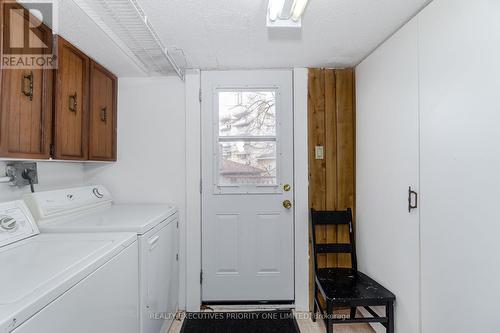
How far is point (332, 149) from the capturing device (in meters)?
2.34

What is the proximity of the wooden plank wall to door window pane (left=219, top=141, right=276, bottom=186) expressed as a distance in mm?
402

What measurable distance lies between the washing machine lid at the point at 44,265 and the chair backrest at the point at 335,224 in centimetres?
144

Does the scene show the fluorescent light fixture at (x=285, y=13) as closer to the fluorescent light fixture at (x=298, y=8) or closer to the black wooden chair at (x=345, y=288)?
the fluorescent light fixture at (x=298, y=8)

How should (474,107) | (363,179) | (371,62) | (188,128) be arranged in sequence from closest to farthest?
(474,107) → (371,62) → (363,179) → (188,128)

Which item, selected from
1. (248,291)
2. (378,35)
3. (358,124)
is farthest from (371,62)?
(248,291)

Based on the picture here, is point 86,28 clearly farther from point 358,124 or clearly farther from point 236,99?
point 358,124

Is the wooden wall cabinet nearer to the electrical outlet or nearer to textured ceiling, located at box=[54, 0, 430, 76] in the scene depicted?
textured ceiling, located at box=[54, 0, 430, 76]

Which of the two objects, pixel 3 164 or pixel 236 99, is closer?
pixel 3 164

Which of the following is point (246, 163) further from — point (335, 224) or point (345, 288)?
point (345, 288)

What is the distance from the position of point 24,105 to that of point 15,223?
0.65m

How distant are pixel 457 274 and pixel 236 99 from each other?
6.43 feet

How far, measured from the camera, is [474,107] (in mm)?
1152

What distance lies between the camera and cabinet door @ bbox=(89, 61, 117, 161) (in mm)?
1981

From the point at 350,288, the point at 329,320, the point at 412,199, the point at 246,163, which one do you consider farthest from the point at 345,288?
the point at 246,163
